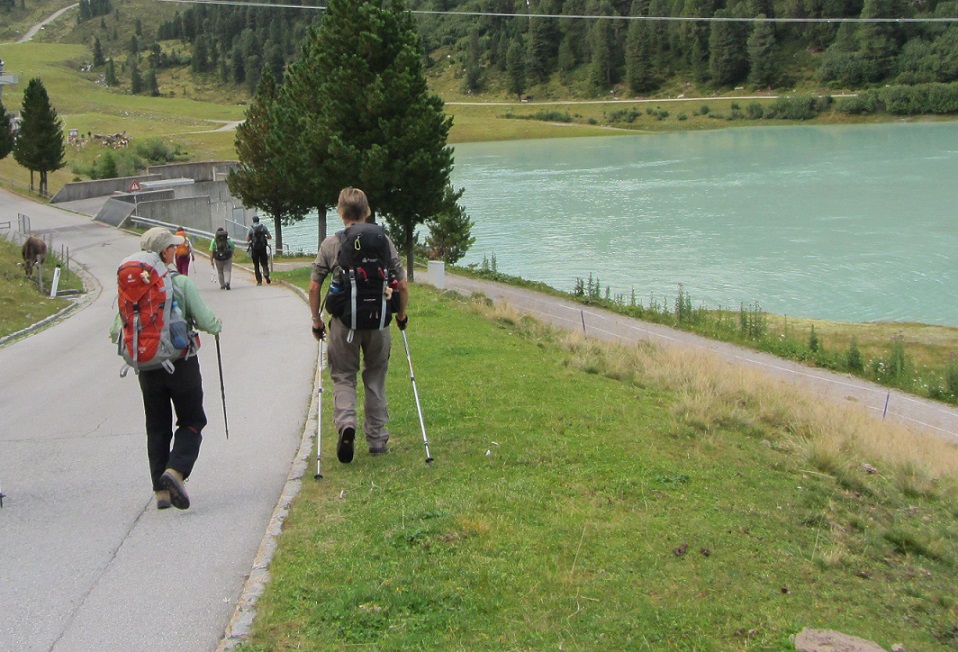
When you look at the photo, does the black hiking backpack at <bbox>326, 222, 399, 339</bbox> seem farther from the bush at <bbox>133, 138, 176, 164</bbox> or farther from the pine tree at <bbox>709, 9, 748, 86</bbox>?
the pine tree at <bbox>709, 9, 748, 86</bbox>

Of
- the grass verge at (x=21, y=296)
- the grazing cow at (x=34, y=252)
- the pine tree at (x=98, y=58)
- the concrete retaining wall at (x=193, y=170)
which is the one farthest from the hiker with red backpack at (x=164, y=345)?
the pine tree at (x=98, y=58)

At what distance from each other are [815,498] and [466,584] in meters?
3.42

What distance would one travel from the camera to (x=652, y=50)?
137 metres

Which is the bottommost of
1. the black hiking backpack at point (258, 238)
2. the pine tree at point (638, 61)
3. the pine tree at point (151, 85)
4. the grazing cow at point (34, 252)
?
the grazing cow at point (34, 252)

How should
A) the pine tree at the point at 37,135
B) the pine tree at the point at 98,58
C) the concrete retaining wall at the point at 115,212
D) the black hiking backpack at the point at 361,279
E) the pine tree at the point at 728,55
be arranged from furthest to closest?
the pine tree at the point at 98,58 < the pine tree at the point at 728,55 < the pine tree at the point at 37,135 < the concrete retaining wall at the point at 115,212 < the black hiking backpack at the point at 361,279

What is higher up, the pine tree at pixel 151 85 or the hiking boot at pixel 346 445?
the pine tree at pixel 151 85

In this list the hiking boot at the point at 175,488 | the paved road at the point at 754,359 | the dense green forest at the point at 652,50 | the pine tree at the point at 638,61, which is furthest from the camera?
the pine tree at the point at 638,61

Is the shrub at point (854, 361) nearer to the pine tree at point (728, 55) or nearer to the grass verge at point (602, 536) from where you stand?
the grass verge at point (602, 536)

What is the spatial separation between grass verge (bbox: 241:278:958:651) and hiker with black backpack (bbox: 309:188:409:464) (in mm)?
388

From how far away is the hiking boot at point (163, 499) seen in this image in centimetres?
657

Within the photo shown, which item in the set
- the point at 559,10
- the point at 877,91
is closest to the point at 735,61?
the point at 877,91

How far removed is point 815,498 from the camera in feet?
24.1

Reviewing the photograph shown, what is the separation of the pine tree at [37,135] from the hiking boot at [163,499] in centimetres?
5267

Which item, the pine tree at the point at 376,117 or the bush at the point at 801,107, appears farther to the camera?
the bush at the point at 801,107
